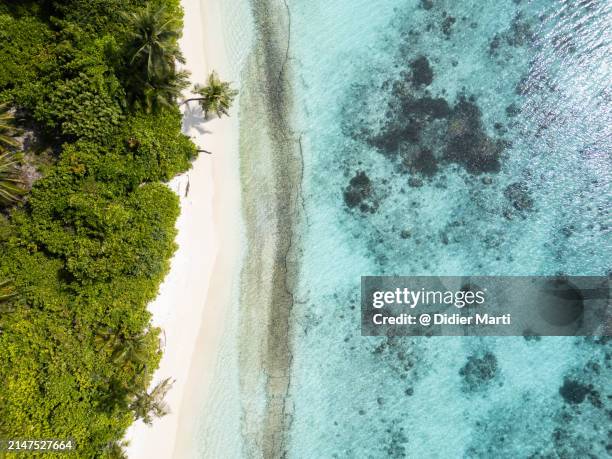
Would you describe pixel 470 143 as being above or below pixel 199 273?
above

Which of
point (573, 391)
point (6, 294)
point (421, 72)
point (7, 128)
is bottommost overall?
point (573, 391)

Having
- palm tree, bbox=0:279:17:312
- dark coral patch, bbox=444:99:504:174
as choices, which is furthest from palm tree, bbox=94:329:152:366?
dark coral patch, bbox=444:99:504:174

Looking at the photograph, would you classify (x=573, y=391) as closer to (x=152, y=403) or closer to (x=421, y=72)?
(x=421, y=72)

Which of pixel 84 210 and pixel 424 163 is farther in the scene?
pixel 424 163

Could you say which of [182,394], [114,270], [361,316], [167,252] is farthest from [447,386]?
[114,270]

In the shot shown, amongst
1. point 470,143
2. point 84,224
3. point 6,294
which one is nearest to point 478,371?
point 470,143

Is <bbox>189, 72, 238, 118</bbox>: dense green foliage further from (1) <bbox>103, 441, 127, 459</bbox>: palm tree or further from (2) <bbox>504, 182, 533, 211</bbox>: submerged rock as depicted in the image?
(1) <bbox>103, 441, 127, 459</bbox>: palm tree
